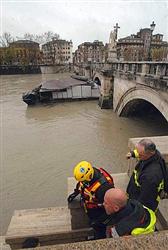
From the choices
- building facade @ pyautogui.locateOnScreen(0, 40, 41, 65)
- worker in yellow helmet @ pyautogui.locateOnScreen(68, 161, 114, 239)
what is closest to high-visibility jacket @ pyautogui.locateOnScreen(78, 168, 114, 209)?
worker in yellow helmet @ pyautogui.locateOnScreen(68, 161, 114, 239)

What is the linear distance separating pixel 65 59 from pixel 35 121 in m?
77.4

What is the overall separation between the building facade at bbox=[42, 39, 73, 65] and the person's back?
2966 inches

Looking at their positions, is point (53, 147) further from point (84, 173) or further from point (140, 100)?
point (84, 173)

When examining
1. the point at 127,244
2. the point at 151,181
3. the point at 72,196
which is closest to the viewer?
the point at 127,244

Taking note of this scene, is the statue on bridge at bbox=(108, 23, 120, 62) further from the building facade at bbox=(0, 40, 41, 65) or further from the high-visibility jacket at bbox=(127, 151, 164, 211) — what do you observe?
the building facade at bbox=(0, 40, 41, 65)

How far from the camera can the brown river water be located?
5781 mm

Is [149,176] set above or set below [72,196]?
above

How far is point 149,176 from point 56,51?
84701mm

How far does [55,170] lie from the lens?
695cm

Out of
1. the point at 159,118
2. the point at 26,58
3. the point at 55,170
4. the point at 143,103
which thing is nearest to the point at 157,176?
the point at 55,170

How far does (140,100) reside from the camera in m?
10.7

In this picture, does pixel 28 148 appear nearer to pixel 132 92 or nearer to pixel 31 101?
pixel 132 92

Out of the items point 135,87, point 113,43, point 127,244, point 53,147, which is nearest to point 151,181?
point 127,244

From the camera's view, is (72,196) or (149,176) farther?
(72,196)
